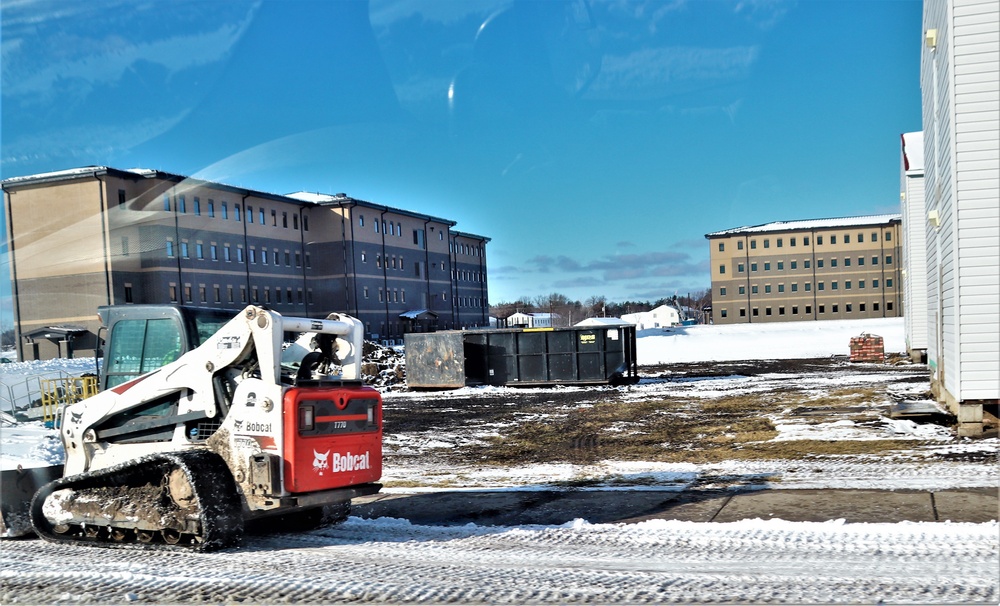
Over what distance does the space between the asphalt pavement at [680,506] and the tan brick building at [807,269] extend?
78104 mm

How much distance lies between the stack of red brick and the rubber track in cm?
3306

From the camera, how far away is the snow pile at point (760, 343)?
46.6m

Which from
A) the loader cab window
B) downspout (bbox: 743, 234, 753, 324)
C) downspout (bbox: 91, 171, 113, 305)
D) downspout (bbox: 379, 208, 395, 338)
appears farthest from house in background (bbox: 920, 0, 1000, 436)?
downspout (bbox: 743, 234, 753, 324)

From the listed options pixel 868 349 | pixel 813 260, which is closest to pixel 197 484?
pixel 868 349

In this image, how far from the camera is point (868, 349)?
1391 inches

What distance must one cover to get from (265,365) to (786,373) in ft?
89.7

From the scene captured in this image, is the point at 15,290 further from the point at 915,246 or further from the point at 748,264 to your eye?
the point at 748,264

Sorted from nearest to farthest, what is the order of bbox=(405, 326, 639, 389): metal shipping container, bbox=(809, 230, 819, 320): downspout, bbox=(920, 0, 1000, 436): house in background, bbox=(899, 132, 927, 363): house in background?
bbox=(920, 0, 1000, 436): house in background < bbox=(405, 326, 639, 389): metal shipping container < bbox=(899, 132, 927, 363): house in background < bbox=(809, 230, 819, 320): downspout

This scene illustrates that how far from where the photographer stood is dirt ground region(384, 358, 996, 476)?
44.4 feet

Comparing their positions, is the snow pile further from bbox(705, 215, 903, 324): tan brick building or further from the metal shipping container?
bbox(705, 215, 903, 324): tan brick building

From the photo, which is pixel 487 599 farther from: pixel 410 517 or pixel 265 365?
pixel 410 517

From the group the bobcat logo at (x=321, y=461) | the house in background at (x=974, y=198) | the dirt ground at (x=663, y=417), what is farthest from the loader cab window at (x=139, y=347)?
the house in background at (x=974, y=198)

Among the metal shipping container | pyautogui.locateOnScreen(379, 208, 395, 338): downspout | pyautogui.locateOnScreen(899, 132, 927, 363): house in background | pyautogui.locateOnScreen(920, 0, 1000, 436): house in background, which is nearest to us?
pyautogui.locateOnScreen(920, 0, 1000, 436): house in background

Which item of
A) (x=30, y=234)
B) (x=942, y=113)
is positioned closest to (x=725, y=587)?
(x=30, y=234)
